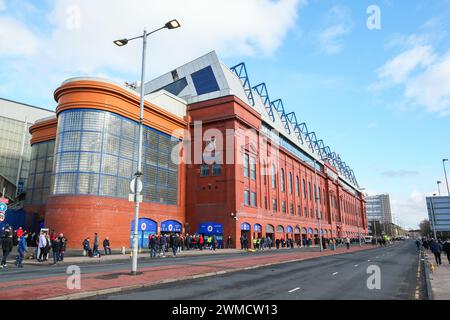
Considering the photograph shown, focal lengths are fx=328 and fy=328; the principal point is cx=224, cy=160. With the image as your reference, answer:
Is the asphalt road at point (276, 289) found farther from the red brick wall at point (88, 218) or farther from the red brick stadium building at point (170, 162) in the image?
the red brick stadium building at point (170, 162)

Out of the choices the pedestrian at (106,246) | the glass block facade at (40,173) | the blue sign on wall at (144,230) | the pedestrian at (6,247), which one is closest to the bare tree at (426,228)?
the blue sign on wall at (144,230)

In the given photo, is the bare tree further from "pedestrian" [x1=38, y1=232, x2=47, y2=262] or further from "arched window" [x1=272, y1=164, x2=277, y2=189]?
"pedestrian" [x1=38, y1=232, x2=47, y2=262]

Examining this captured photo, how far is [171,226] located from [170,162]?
810 centimetres

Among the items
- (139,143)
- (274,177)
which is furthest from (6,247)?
(274,177)

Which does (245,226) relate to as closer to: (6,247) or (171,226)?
(171,226)

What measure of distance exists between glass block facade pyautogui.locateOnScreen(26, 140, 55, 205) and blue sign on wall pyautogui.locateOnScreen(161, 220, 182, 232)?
1552 cm

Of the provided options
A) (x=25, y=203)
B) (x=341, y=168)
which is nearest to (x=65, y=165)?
(x=25, y=203)

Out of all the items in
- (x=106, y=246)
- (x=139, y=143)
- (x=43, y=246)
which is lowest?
(x=106, y=246)

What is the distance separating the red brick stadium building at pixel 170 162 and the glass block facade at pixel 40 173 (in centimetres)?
14

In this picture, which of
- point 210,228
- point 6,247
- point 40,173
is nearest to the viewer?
point 6,247

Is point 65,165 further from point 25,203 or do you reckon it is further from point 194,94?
point 194,94

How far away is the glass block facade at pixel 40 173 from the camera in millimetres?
41938

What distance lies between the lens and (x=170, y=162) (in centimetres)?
4231

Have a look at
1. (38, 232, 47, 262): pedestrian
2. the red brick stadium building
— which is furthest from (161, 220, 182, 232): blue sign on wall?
(38, 232, 47, 262): pedestrian
